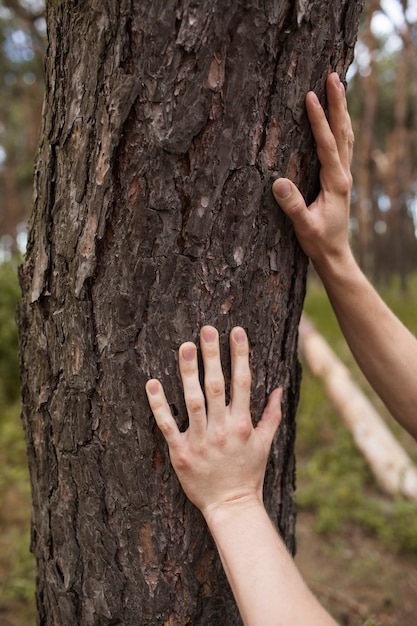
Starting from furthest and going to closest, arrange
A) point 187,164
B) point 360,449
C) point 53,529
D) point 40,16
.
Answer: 1. point 40,16
2. point 360,449
3. point 53,529
4. point 187,164

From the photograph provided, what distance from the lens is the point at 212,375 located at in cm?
133

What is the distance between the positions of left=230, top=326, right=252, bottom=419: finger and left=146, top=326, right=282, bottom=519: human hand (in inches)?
0.8

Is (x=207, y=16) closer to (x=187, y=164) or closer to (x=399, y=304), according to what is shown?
(x=187, y=164)

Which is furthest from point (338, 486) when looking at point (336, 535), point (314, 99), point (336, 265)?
point (314, 99)

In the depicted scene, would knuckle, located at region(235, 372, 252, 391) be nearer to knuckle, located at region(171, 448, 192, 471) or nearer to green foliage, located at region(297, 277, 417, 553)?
knuckle, located at region(171, 448, 192, 471)

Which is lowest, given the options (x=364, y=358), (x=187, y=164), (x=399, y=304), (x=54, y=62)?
(x=364, y=358)

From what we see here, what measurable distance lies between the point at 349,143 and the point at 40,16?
8151 millimetres

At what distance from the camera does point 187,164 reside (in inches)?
47.7

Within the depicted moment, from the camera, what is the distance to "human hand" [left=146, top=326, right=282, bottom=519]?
1.32 m

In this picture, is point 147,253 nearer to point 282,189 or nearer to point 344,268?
point 282,189

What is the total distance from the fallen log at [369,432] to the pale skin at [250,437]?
9.42 feet

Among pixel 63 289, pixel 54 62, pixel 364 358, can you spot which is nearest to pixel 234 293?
pixel 63 289

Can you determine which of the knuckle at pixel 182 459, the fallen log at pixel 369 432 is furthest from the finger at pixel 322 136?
the fallen log at pixel 369 432

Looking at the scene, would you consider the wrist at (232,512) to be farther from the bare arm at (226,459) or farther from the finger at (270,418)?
the finger at (270,418)
